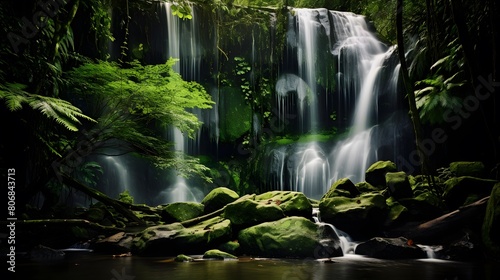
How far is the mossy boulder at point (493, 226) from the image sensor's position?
673cm

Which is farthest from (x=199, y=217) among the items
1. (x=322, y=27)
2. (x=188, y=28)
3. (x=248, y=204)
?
(x=322, y=27)

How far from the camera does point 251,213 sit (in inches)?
332

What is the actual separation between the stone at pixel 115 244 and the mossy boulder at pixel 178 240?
0.95 feet

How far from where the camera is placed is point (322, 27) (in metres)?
16.9

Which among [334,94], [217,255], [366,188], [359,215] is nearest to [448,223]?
[359,215]

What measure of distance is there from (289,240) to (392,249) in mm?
1992

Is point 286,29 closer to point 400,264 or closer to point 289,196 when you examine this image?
point 289,196

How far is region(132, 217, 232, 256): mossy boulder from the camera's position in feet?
25.4

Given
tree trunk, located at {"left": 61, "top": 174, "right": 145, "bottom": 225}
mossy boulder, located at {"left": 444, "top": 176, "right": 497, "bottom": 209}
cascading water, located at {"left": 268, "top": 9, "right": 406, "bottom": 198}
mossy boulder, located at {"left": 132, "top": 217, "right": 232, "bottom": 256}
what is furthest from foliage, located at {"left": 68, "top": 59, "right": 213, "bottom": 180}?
cascading water, located at {"left": 268, "top": 9, "right": 406, "bottom": 198}

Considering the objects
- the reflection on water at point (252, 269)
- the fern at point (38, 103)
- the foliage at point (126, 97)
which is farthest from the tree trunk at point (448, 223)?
the fern at point (38, 103)

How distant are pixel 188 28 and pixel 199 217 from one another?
890cm

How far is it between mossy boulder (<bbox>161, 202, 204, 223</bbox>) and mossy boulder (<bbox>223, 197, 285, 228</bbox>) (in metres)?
1.55

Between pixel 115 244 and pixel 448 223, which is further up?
pixel 448 223

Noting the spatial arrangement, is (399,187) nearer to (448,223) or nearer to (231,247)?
(448,223)
